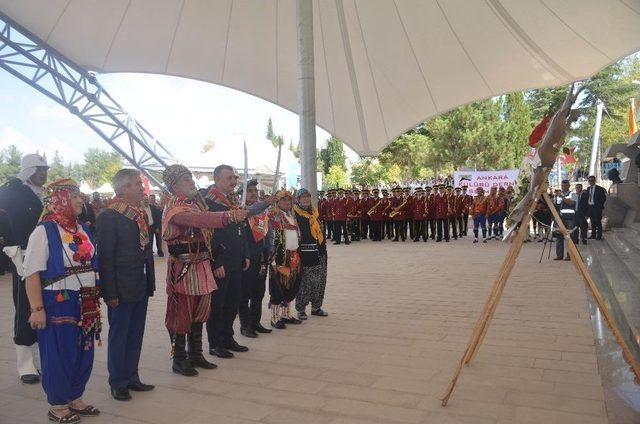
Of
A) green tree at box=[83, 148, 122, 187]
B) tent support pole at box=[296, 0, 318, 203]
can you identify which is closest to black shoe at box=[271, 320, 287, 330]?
tent support pole at box=[296, 0, 318, 203]

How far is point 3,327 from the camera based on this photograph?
6031mm

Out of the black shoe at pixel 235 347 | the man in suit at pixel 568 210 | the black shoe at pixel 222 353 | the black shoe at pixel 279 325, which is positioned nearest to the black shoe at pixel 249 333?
the black shoe at pixel 279 325

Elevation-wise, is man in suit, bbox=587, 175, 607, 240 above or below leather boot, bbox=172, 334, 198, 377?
above

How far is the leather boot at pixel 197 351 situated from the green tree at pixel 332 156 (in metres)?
47.4

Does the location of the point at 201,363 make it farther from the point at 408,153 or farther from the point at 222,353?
the point at 408,153

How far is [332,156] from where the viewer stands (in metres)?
52.2

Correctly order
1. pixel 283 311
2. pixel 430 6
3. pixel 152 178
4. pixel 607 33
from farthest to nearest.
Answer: pixel 152 178, pixel 430 6, pixel 607 33, pixel 283 311

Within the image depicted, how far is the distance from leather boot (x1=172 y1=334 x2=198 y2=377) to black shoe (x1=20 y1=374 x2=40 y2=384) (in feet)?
3.60

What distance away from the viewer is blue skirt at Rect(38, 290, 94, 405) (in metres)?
3.18

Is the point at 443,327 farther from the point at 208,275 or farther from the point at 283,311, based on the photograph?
the point at 208,275

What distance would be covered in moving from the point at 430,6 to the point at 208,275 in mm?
9039

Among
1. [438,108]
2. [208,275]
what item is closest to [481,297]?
[208,275]

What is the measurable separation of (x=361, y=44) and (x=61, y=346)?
419 inches

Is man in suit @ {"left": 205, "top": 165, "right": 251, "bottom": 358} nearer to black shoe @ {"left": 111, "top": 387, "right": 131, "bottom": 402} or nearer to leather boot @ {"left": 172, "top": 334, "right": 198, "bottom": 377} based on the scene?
leather boot @ {"left": 172, "top": 334, "right": 198, "bottom": 377}
